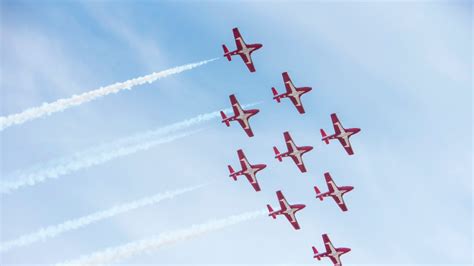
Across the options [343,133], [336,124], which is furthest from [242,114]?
[343,133]

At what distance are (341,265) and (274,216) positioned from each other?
14.8 m

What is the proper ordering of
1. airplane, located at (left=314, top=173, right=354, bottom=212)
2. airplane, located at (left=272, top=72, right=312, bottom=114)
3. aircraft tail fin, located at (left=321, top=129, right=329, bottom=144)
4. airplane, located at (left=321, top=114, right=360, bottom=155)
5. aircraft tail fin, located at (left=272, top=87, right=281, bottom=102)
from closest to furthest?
aircraft tail fin, located at (left=272, top=87, right=281, bottom=102)
airplane, located at (left=272, top=72, right=312, bottom=114)
aircraft tail fin, located at (left=321, top=129, right=329, bottom=144)
airplane, located at (left=321, top=114, right=360, bottom=155)
airplane, located at (left=314, top=173, right=354, bottom=212)

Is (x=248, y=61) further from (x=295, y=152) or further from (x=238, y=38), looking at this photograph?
(x=295, y=152)

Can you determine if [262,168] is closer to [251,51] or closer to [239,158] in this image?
[239,158]

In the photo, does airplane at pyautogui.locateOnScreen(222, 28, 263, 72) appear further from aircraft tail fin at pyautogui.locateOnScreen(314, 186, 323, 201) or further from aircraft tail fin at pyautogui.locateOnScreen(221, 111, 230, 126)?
aircraft tail fin at pyautogui.locateOnScreen(314, 186, 323, 201)

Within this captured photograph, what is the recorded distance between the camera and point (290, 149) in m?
157

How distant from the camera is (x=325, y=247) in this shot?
159375mm

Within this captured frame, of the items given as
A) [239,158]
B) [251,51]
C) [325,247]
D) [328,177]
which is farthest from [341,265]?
[251,51]

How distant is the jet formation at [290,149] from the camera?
150m

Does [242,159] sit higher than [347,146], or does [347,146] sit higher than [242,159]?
[242,159]

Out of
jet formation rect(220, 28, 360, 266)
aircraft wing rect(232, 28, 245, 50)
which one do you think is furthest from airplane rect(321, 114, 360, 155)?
aircraft wing rect(232, 28, 245, 50)

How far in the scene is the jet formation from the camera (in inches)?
5886

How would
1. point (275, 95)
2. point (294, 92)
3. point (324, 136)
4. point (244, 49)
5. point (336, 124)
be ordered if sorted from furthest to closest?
point (336, 124) → point (324, 136) → point (294, 92) → point (275, 95) → point (244, 49)

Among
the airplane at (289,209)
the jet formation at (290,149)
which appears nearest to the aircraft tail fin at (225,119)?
the jet formation at (290,149)
